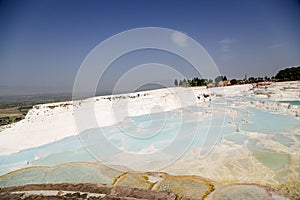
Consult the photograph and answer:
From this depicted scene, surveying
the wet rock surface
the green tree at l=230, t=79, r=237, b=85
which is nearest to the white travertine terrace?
the wet rock surface

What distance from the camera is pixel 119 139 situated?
1020cm

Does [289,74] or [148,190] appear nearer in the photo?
[148,190]

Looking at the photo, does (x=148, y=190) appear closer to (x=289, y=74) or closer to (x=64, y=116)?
(x=64, y=116)

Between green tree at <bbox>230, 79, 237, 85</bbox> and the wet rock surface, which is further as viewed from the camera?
green tree at <bbox>230, 79, 237, 85</bbox>

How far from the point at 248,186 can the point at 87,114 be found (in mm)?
12598

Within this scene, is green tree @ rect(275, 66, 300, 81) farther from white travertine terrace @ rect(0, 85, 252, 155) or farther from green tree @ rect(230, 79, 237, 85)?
white travertine terrace @ rect(0, 85, 252, 155)

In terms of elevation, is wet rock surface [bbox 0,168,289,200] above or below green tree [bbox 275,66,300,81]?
below

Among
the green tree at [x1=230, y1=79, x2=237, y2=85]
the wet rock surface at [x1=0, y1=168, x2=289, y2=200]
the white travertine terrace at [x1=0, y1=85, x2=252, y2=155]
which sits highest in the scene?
the green tree at [x1=230, y1=79, x2=237, y2=85]

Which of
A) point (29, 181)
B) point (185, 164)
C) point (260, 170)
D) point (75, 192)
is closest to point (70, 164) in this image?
point (29, 181)

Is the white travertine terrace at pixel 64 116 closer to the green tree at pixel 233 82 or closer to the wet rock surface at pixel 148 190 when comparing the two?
the wet rock surface at pixel 148 190

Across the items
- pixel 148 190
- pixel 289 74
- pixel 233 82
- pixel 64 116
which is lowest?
pixel 148 190

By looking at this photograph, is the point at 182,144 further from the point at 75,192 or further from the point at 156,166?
the point at 75,192

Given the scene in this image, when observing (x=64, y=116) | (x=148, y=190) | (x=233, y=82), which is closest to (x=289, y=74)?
(x=233, y=82)

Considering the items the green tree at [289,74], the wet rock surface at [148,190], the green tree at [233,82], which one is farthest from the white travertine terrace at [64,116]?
the green tree at [289,74]
